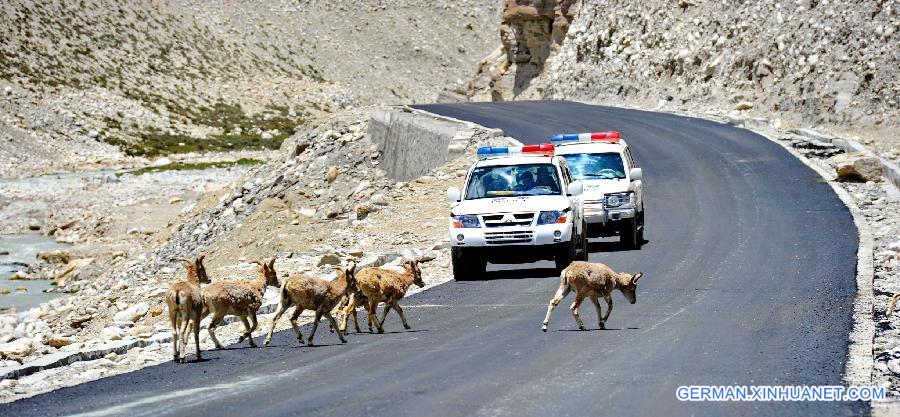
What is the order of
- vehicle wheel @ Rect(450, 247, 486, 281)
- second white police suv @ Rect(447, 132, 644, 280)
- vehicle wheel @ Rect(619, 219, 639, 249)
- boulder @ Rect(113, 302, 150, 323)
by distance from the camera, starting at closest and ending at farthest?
second white police suv @ Rect(447, 132, 644, 280) < vehicle wheel @ Rect(450, 247, 486, 281) < boulder @ Rect(113, 302, 150, 323) < vehicle wheel @ Rect(619, 219, 639, 249)

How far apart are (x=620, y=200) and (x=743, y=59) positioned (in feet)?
108

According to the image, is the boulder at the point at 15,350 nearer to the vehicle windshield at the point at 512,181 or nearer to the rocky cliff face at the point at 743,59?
the vehicle windshield at the point at 512,181

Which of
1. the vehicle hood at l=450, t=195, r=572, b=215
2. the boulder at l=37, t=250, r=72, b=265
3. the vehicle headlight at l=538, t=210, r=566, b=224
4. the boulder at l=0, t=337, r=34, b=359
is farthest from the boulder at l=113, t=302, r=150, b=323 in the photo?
the boulder at l=37, t=250, r=72, b=265

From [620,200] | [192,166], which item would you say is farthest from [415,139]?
[192,166]

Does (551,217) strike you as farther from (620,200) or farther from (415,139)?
(415,139)

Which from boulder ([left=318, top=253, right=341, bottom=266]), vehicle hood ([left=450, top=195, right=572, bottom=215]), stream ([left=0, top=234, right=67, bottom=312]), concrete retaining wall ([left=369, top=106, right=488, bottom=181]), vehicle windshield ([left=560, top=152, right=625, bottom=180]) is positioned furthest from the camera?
stream ([left=0, top=234, right=67, bottom=312])

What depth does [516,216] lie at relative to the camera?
21.6 metres

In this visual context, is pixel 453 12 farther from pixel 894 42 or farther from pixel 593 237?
pixel 593 237

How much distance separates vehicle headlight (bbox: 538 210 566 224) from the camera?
2153 cm

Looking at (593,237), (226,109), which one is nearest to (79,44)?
(226,109)

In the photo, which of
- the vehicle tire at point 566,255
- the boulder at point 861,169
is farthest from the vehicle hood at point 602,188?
the boulder at point 861,169

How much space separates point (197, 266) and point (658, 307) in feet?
20.9

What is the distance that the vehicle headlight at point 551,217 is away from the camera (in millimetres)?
21531

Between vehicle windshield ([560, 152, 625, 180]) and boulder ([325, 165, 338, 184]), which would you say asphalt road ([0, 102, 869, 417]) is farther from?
boulder ([325, 165, 338, 184])
